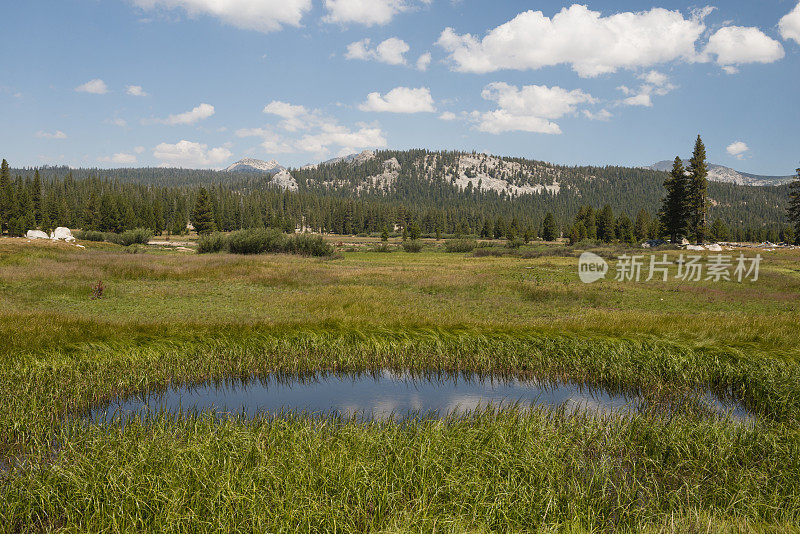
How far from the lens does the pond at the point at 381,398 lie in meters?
11.1

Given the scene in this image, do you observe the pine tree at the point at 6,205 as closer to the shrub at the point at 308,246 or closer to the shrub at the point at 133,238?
the shrub at the point at 133,238

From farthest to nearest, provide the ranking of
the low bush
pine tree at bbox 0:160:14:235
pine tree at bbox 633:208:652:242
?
pine tree at bbox 633:208:652:242
pine tree at bbox 0:160:14:235
the low bush

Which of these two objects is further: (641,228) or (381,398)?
(641,228)

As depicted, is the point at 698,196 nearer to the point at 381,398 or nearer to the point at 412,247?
the point at 412,247

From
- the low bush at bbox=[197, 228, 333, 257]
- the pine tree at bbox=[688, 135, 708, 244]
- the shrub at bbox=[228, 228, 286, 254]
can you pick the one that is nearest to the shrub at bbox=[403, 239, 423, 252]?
the low bush at bbox=[197, 228, 333, 257]

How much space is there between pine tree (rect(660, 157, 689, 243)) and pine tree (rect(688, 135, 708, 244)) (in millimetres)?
929

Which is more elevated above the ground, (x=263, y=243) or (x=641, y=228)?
(x=641, y=228)

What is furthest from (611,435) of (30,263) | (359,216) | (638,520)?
(359,216)

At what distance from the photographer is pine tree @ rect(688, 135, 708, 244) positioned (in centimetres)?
7088

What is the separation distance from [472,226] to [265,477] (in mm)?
192556

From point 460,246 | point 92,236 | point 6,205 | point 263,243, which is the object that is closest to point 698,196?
point 460,246

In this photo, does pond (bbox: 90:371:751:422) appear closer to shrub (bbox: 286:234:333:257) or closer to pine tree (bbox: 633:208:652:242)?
shrub (bbox: 286:234:333:257)

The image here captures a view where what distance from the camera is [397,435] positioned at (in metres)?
8.62

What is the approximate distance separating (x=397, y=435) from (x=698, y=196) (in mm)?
80129
